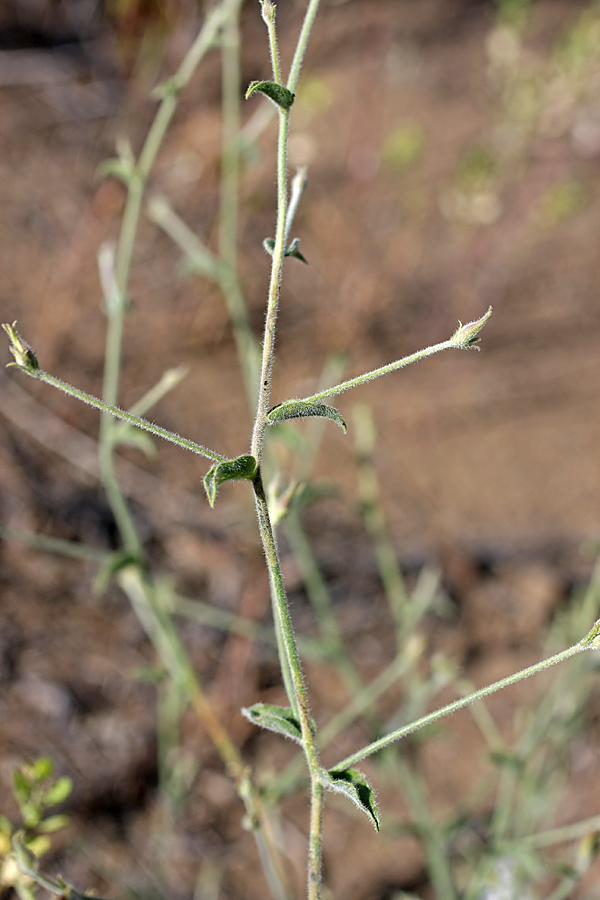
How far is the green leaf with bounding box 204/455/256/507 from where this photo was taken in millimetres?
480

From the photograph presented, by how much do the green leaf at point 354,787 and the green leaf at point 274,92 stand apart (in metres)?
0.49

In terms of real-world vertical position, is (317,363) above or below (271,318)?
above

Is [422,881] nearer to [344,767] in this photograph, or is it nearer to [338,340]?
[344,767]

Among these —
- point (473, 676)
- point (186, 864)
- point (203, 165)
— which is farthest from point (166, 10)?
point (186, 864)

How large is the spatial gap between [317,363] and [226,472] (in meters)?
1.96

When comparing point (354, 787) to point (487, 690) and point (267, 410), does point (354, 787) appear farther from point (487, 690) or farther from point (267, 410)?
point (267, 410)

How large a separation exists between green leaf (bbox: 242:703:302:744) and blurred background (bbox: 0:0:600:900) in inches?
26.7

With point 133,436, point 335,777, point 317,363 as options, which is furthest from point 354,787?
point 317,363

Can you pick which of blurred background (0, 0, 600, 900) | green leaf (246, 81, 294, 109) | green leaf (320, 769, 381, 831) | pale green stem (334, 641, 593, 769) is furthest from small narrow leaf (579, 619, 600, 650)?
blurred background (0, 0, 600, 900)

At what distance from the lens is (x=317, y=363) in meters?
2.43

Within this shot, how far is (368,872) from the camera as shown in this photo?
158cm

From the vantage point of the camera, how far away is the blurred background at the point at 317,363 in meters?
1.62

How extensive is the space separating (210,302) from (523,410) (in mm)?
1026

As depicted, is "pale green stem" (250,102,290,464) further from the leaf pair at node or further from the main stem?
the leaf pair at node
